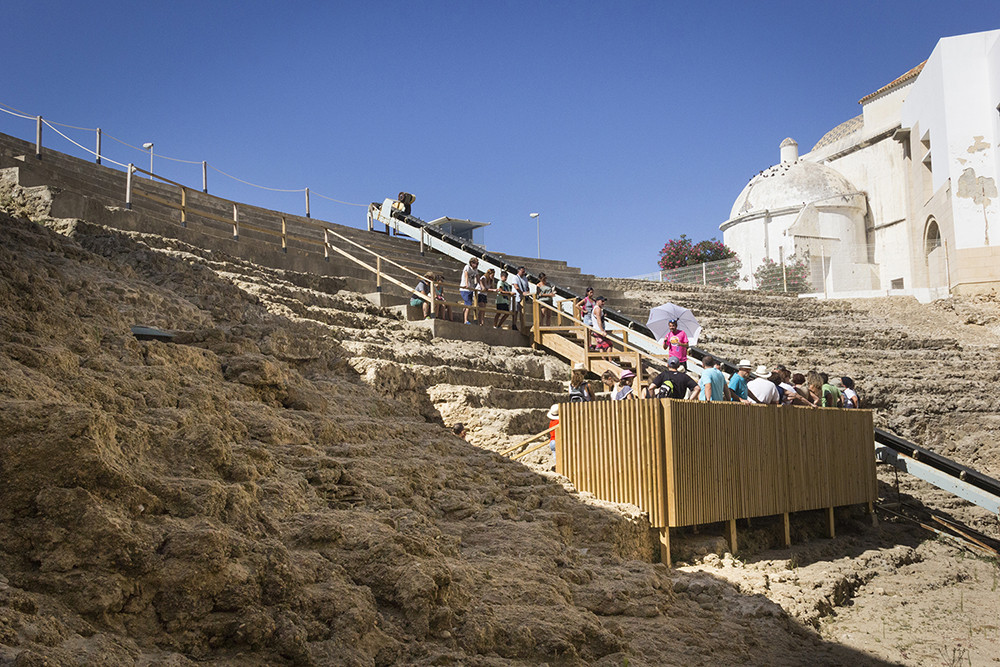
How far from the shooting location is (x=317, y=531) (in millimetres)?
4867

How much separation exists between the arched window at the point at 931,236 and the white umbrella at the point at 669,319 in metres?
19.8

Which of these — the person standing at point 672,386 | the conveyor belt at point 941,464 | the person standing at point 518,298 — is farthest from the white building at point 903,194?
the person standing at point 672,386

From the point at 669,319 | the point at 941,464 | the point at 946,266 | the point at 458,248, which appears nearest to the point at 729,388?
the point at 669,319

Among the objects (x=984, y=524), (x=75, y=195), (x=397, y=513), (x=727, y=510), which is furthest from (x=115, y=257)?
(x=984, y=524)

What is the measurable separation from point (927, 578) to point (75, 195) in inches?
492

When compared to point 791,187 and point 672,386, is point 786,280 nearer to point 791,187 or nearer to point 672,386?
point 791,187

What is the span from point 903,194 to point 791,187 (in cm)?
598

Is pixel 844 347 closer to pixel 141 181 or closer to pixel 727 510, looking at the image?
pixel 727 510

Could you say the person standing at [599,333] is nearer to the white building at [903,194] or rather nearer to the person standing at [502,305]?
the person standing at [502,305]

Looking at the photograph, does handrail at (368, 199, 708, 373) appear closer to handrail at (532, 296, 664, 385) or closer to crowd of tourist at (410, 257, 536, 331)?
crowd of tourist at (410, 257, 536, 331)

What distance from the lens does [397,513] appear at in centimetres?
564

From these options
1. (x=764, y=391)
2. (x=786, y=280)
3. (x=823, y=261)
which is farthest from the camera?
(x=823, y=261)

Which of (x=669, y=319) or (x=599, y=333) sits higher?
(x=669, y=319)

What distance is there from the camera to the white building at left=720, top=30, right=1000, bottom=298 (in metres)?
25.3
